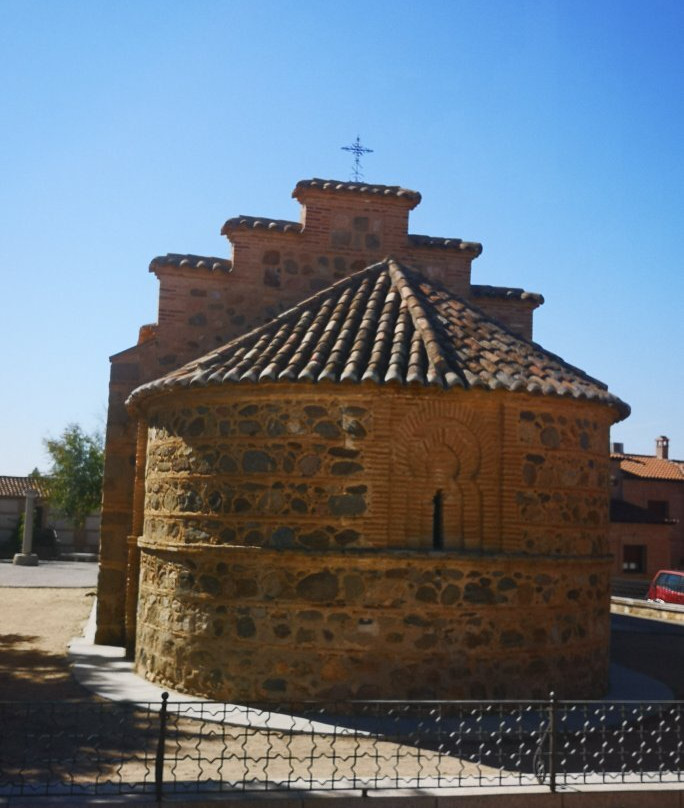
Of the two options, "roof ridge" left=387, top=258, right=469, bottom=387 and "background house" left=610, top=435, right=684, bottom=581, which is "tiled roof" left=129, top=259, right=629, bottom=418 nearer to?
"roof ridge" left=387, top=258, right=469, bottom=387

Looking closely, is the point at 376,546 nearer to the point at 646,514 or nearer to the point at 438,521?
the point at 438,521

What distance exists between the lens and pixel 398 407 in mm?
8930

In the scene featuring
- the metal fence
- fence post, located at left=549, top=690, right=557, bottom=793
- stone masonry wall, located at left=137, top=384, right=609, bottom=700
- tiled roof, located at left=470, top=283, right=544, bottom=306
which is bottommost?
the metal fence

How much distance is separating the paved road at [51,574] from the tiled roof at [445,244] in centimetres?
1638

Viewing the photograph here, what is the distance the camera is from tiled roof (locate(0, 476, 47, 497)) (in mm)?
42125

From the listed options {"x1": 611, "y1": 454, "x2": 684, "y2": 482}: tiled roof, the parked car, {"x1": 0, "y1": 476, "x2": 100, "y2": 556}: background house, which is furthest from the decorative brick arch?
{"x1": 0, "y1": 476, "x2": 100, "y2": 556}: background house

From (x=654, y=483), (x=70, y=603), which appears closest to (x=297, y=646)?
(x=70, y=603)

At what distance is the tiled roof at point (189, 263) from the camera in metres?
12.6

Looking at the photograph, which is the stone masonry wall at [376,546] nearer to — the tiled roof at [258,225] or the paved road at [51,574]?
the tiled roof at [258,225]

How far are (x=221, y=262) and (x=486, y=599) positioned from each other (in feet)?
22.4

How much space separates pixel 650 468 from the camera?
36906 millimetres

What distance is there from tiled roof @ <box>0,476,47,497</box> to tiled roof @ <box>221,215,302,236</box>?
3251cm

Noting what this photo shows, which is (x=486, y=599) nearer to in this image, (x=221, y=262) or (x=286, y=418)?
(x=286, y=418)

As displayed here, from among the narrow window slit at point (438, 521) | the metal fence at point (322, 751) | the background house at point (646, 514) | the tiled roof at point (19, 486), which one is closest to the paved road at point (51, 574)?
the tiled roof at point (19, 486)
